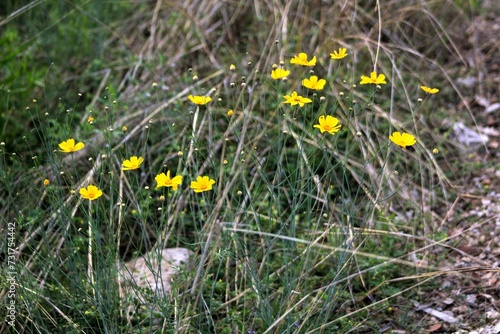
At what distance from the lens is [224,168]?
2.24 m

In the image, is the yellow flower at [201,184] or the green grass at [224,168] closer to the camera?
the yellow flower at [201,184]

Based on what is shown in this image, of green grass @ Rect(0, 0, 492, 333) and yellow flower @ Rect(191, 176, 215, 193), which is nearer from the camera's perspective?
yellow flower @ Rect(191, 176, 215, 193)

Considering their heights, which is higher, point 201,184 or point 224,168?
point 201,184

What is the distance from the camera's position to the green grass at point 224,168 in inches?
65.4

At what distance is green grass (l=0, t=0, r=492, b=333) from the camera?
1.66m

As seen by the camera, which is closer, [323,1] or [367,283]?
[367,283]

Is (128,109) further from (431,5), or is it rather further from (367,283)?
(431,5)

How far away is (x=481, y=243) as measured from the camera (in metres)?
2.12

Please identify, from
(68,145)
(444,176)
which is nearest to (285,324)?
(68,145)

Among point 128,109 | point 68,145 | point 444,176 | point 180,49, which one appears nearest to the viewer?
point 68,145

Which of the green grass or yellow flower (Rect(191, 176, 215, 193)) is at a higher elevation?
yellow flower (Rect(191, 176, 215, 193))

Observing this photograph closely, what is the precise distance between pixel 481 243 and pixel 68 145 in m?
1.44

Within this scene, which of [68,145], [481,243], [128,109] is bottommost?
[481,243]

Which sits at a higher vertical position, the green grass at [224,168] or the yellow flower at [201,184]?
the yellow flower at [201,184]
